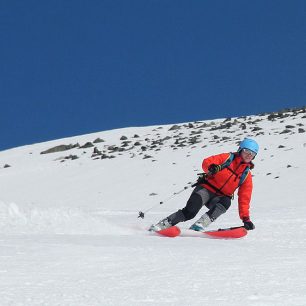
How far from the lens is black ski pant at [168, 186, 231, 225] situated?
26.5 feet

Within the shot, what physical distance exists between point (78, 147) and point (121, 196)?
12904 millimetres

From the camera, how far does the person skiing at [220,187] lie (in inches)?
316

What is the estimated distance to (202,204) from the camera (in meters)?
8.17

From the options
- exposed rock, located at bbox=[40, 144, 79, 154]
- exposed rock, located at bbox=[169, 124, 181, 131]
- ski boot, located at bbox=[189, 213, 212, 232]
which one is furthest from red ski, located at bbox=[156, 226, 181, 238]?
exposed rock, located at bbox=[169, 124, 181, 131]

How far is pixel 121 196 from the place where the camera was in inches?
753

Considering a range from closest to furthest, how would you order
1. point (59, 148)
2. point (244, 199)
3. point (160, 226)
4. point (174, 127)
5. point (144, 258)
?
point (144, 258)
point (160, 226)
point (244, 199)
point (59, 148)
point (174, 127)

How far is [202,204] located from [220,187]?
334 millimetres

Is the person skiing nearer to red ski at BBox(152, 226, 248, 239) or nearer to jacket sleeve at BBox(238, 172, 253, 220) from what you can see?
jacket sleeve at BBox(238, 172, 253, 220)

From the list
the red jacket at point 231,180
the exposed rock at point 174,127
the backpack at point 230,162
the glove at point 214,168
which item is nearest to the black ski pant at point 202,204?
the red jacket at point 231,180

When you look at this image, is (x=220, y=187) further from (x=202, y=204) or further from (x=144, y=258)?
(x=144, y=258)

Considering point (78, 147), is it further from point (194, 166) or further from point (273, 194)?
point (273, 194)

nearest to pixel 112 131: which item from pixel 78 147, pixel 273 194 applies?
pixel 78 147

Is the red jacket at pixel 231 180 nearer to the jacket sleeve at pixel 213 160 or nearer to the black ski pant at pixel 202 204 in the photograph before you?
the jacket sleeve at pixel 213 160

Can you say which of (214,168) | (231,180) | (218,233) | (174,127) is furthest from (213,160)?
(174,127)
